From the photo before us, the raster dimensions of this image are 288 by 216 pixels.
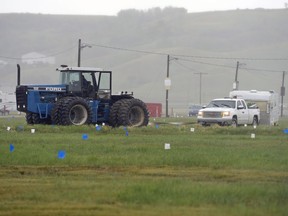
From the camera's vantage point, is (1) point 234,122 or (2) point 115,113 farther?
(1) point 234,122

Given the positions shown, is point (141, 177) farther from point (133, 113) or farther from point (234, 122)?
point (234, 122)

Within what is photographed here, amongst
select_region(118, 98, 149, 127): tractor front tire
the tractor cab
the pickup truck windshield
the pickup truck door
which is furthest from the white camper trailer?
the tractor cab

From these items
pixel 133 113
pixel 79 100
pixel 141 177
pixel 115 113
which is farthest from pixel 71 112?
pixel 141 177

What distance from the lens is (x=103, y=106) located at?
1369 inches

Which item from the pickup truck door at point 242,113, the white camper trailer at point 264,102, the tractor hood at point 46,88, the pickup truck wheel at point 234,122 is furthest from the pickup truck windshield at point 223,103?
the tractor hood at point 46,88

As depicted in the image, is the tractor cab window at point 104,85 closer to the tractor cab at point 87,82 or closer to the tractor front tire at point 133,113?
the tractor cab at point 87,82

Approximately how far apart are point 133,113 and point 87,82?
2.92 metres

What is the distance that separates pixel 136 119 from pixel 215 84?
13256 cm

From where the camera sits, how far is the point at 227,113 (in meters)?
40.5

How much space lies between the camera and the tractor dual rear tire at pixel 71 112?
32.6 meters

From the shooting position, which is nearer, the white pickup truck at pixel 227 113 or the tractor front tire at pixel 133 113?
the tractor front tire at pixel 133 113

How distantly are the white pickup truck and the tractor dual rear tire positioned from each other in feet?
30.2

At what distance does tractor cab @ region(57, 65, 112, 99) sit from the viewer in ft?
112

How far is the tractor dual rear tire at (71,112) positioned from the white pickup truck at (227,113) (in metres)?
9.20
